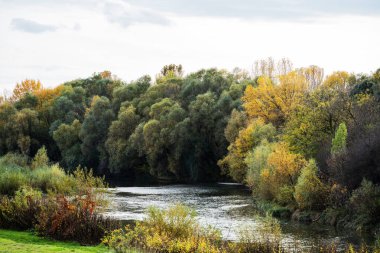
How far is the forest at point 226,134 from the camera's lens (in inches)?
2039

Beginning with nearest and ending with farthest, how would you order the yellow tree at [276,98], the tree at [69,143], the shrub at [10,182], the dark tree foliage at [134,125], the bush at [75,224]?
the bush at [75,224] < the shrub at [10,182] < the yellow tree at [276,98] < the dark tree foliage at [134,125] < the tree at [69,143]

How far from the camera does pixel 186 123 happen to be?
101 meters

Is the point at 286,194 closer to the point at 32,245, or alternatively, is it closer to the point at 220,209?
the point at 220,209

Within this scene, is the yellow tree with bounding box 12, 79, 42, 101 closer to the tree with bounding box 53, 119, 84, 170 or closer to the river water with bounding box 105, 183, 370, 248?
the tree with bounding box 53, 119, 84, 170

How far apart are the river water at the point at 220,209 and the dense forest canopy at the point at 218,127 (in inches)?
147

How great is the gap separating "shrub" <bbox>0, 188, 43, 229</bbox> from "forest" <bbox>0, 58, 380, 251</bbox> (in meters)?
3.42

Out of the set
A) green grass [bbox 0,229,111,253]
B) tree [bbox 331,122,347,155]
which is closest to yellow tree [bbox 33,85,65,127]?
tree [bbox 331,122,347,155]

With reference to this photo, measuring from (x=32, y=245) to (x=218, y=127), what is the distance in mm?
69922

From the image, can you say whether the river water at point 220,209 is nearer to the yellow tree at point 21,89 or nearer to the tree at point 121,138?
the tree at point 121,138

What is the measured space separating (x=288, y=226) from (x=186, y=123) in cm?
5282

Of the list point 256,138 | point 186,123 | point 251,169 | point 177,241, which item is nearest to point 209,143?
point 186,123

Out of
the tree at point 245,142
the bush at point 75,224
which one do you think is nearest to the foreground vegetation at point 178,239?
the bush at point 75,224

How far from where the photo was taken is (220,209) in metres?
58.9

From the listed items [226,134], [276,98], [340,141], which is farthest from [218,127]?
[340,141]
